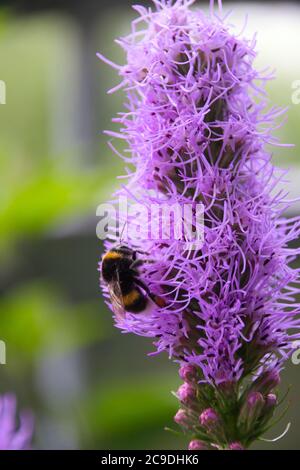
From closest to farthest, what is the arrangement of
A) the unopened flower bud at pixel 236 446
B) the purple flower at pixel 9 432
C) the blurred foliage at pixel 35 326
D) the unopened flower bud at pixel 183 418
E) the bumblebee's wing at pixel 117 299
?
1. the unopened flower bud at pixel 236 446
2. the unopened flower bud at pixel 183 418
3. the bumblebee's wing at pixel 117 299
4. the purple flower at pixel 9 432
5. the blurred foliage at pixel 35 326

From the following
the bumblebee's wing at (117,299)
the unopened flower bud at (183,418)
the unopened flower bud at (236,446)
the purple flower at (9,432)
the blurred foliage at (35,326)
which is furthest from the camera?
the blurred foliage at (35,326)

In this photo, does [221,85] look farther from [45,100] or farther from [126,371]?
[45,100]

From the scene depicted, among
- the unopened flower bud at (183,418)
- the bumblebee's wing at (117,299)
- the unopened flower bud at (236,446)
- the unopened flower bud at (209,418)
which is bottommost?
the unopened flower bud at (236,446)

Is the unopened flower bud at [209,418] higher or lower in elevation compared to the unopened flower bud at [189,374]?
lower

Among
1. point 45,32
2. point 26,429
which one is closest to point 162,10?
point 26,429

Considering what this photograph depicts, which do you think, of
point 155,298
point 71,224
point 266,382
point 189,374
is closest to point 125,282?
point 155,298

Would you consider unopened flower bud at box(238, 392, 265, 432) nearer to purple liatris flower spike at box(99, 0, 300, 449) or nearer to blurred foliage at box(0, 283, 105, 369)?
purple liatris flower spike at box(99, 0, 300, 449)

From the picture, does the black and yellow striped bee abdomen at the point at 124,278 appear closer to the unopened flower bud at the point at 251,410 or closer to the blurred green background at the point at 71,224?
the unopened flower bud at the point at 251,410

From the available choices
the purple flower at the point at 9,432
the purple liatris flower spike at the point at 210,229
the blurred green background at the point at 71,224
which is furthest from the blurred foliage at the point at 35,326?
the purple liatris flower spike at the point at 210,229

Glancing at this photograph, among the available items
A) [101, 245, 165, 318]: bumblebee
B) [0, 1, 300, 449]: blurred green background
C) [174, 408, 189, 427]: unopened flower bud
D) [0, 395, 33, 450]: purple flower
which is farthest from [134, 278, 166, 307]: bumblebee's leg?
[0, 1, 300, 449]: blurred green background
